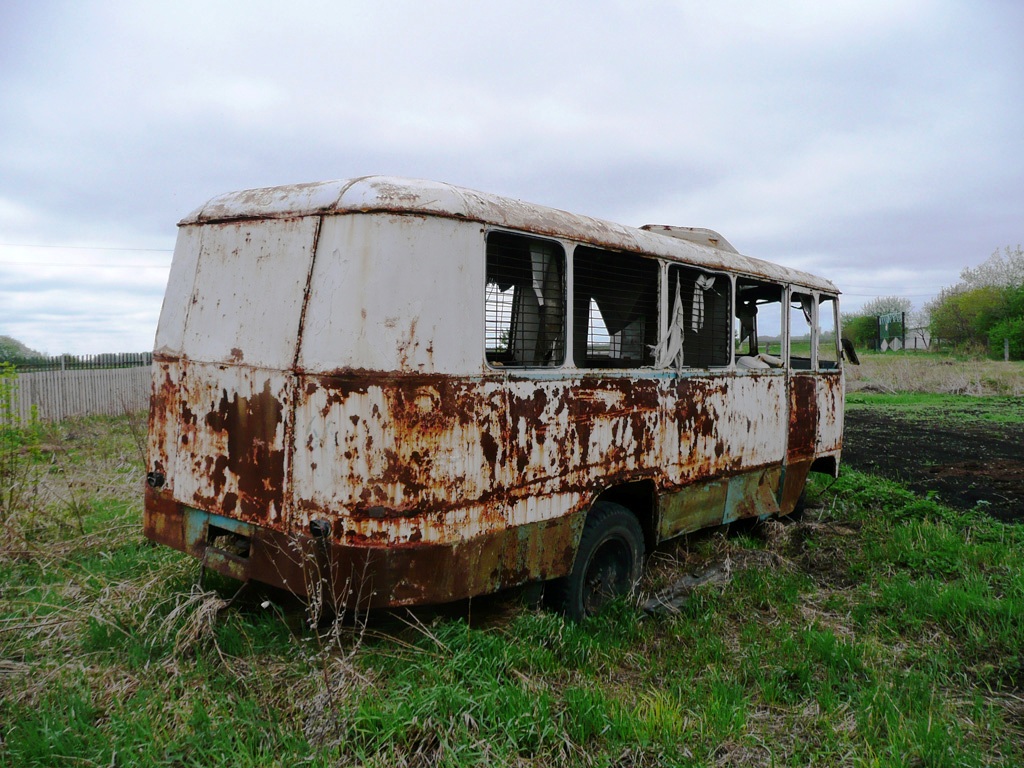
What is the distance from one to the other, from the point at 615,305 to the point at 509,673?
98.7 inches

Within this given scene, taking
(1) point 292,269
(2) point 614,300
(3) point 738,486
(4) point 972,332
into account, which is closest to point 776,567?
(3) point 738,486

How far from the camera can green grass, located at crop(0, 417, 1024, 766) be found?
9.30 feet

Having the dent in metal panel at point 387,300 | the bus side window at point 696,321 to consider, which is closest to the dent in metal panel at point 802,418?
the bus side window at point 696,321

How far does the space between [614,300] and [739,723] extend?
266 centimetres

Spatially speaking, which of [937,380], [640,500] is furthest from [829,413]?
[937,380]

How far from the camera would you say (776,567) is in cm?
561

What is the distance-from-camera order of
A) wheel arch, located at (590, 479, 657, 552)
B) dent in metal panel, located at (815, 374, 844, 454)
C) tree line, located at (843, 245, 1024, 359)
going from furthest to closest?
tree line, located at (843, 245, 1024, 359), dent in metal panel, located at (815, 374, 844, 454), wheel arch, located at (590, 479, 657, 552)

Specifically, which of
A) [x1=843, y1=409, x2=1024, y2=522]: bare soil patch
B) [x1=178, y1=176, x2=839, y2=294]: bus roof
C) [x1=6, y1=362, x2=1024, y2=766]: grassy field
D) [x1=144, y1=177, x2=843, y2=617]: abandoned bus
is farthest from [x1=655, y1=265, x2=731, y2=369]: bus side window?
[x1=843, y1=409, x2=1024, y2=522]: bare soil patch

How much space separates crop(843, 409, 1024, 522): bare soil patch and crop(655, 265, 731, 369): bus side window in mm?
3762

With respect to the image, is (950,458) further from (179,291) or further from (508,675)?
(179,291)

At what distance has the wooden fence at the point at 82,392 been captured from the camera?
45.1ft

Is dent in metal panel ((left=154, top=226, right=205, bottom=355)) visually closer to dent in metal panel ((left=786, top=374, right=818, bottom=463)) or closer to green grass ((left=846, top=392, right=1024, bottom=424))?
dent in metal panel ((left=786, top=374, right=818, bottom=463))

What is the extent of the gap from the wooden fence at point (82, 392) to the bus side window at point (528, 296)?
11394 millimetres

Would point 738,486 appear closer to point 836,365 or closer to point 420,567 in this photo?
point 836,365
